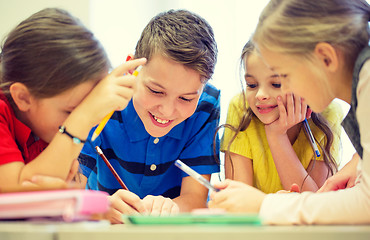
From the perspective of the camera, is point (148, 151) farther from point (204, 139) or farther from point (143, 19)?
point (143, 19)

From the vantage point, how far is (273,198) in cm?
67

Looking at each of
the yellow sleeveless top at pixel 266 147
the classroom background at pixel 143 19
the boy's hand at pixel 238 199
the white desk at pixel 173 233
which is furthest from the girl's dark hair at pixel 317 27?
the classroom background at pixel 143 19

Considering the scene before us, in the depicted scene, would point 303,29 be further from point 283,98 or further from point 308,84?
point 283,98

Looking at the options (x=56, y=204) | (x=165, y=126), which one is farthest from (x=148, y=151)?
(x=56, y=204)

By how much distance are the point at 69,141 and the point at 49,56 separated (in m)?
0.17

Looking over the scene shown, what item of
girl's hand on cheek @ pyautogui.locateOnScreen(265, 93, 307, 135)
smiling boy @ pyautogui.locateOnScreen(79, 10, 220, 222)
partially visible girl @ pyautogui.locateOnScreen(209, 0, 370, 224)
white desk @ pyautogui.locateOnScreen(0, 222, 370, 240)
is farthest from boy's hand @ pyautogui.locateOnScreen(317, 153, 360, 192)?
white desk @ pyautogui.locateOnScreen(0, 222, 370, 240)

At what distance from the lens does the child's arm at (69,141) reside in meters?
0.78

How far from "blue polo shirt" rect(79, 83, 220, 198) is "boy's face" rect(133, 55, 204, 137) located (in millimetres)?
135

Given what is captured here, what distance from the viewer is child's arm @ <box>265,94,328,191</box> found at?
1132mm

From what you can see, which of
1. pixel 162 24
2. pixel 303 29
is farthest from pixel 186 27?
pixel 303 29

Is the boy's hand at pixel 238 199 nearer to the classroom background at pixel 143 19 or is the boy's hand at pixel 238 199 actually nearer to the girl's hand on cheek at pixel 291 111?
the girl's hand on cheek at pixel 291 111

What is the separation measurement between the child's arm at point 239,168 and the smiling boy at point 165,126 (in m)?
0.05

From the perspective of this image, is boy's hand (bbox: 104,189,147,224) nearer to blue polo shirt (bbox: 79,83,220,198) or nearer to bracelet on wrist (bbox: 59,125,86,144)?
bracelet on wrist (bbox: 59,125,86,144)

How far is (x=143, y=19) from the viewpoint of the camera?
6.57 feet
